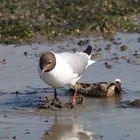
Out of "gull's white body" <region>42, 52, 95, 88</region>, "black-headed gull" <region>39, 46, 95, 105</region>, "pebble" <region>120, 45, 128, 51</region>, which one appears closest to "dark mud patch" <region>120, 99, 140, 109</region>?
"black-headed gull" <region>39, 46, 95, 105</region>

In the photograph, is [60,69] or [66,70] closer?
[60,69]

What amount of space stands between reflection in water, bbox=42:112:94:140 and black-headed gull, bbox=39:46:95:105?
88 centimetres

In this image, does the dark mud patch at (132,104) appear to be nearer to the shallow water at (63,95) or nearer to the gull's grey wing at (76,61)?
the shallow water at (63,95)

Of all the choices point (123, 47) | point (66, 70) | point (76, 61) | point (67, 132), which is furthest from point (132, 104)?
point (123, 47)

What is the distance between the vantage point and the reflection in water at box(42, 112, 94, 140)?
7367 millimetres

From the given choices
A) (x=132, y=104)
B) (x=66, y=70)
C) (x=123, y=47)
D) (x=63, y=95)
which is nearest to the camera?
(x=132, y=104)

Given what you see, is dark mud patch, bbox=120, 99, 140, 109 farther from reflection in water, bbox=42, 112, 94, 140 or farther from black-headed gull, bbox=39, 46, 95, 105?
reflection in water, bbox=42, 112, 94, 140

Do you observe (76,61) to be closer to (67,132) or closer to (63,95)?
(63,95)

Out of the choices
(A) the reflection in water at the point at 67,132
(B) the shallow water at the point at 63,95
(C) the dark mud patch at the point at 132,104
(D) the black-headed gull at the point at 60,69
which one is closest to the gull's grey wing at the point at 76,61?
(D) the black-headed gull at the point at 60,69

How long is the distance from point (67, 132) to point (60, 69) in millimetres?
1426

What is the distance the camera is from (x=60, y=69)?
8828 millimetres

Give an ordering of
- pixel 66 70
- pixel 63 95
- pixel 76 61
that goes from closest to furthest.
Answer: pixel 66 70, pixel 76 61, pixel 63 95

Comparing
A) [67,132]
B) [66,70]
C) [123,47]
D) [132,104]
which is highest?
[123,47]

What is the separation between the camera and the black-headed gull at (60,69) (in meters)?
8.70
